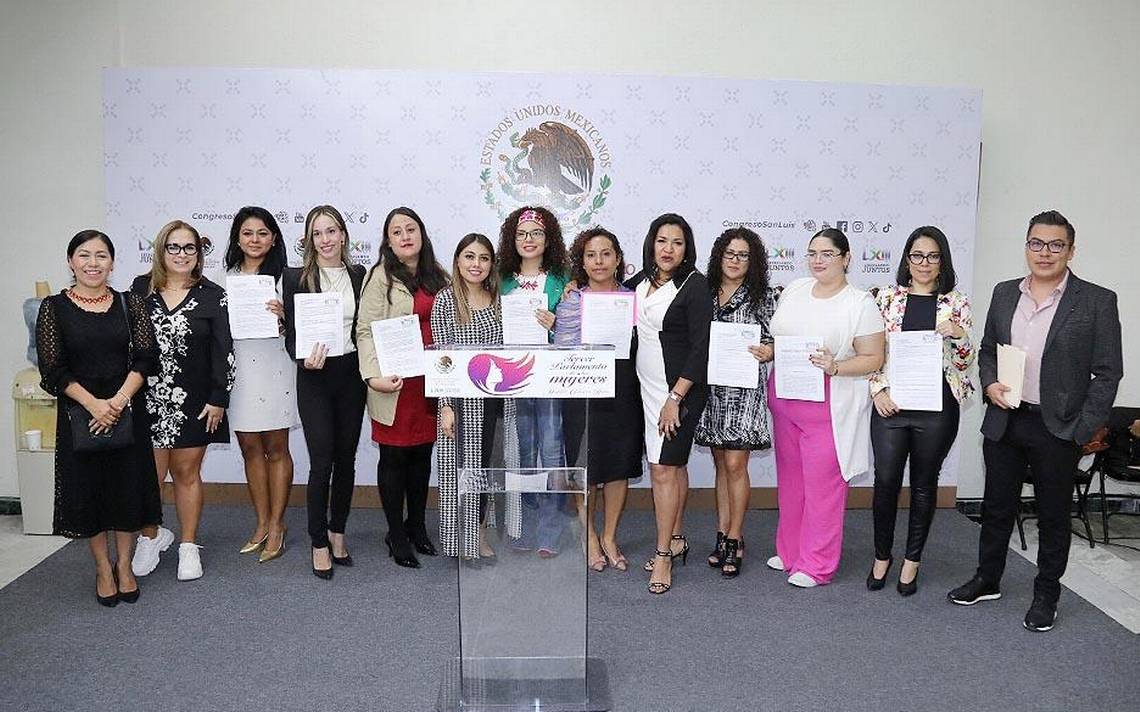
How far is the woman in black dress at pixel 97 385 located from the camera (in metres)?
3.67

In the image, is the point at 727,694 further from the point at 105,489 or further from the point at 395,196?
the point at 395,196

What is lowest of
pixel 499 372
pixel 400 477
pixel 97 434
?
pixel 400 477

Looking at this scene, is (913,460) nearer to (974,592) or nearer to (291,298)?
(974,592)

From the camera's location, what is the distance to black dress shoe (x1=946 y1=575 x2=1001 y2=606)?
4.11 metres

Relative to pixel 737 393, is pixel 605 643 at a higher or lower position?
lower

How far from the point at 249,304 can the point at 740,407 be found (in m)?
2.36

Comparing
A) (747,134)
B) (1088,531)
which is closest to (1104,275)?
(1088,531)

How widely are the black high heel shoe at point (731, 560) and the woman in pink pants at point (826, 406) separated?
26 centimetres

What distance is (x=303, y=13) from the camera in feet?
18.0

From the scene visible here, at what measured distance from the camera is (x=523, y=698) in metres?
3.13

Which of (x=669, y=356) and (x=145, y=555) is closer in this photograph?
(x=669, y=356)

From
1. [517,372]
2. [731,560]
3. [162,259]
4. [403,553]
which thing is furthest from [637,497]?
[162,259]

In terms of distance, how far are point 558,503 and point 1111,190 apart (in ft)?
15.3

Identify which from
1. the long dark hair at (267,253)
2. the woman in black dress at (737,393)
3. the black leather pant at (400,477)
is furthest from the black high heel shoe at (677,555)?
the long dark hair at (267,253)
